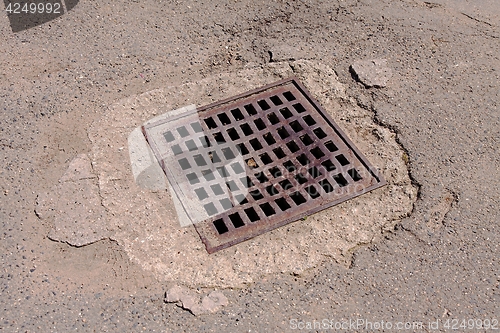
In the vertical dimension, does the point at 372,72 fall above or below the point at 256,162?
above

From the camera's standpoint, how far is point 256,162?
2.76m

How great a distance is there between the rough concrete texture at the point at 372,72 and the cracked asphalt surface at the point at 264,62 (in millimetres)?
56

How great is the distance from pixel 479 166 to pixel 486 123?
343 mm

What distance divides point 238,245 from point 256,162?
0.51m

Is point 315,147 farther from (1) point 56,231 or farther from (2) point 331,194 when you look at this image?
(1) point 56,231

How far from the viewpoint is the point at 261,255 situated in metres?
2.43

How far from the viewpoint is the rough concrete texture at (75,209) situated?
248 centimetres

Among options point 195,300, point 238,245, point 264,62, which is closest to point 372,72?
point 264,62

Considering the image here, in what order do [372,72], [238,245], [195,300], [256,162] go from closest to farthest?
[195,300] → [238,245] → [256,162] → [372,72]

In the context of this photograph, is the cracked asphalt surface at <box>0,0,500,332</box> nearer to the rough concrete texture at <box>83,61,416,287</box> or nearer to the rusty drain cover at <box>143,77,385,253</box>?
the rough concrete texture at <box>83,61,416,287</box>

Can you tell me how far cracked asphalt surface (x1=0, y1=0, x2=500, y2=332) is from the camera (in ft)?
7.39

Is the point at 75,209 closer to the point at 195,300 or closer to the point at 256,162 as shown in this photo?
the point at 195,300

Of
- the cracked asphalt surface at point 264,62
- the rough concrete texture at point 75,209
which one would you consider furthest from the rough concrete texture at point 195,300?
the rough concrete texture at point 75,209

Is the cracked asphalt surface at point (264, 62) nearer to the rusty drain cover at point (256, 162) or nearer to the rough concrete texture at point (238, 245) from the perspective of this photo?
the rough concrete texture at point (238, 245)
